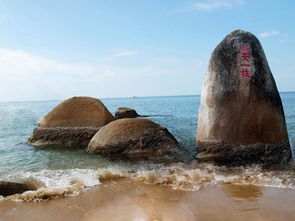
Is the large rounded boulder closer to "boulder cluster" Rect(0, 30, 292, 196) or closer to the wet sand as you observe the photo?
"boulder cluster" Rect(0, 30, 292, 196)

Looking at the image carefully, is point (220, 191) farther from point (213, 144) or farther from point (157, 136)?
point (157, 136)

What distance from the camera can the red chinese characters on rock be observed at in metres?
8.27

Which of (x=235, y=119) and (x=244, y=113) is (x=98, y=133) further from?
(x=244, y=113)

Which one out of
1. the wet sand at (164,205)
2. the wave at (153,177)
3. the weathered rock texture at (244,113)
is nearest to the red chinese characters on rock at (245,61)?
the weathered rock texture at (244,113)

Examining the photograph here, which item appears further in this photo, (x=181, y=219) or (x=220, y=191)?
(x=220, y=191)

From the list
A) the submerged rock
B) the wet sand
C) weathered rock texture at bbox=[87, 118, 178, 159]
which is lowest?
the wet sand

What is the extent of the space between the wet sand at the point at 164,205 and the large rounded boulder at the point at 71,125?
5.48 m

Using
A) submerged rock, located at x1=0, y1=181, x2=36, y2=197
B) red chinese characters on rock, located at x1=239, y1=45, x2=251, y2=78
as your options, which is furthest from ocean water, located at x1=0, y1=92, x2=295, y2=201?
red chinese characters on rock, located at x1=239, y1=45, x2=251, y2=78

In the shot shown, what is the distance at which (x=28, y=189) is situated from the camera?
19.3 ft

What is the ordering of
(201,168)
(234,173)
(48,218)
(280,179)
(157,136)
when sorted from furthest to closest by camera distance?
(157,136) → (201,168) → (234,173) → (280,179) → (48,218)

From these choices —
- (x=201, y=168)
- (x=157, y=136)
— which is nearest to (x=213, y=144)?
(x=201, y=168)

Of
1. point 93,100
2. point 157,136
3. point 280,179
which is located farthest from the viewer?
point 93,100

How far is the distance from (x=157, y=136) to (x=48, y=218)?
16.5 feet

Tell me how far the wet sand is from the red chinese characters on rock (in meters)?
3.43
